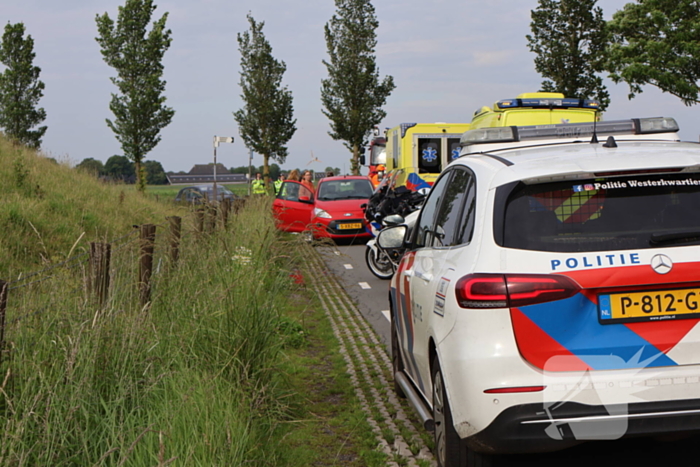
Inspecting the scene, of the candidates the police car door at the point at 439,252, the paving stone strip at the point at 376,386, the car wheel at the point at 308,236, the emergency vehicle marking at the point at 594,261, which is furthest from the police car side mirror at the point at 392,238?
the emergency vehicle marking at the point at 594,261

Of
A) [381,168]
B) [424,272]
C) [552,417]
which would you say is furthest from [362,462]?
[381,168]

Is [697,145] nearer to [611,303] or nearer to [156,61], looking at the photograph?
[611,303]

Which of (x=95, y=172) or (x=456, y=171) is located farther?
(x=95, y=172)

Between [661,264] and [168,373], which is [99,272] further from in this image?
[661,264]

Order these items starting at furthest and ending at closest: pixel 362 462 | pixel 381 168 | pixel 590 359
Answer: pixel 381 168 < pixel 362 462 < pixel 590 359

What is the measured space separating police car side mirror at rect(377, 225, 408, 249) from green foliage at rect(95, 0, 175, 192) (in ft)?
104

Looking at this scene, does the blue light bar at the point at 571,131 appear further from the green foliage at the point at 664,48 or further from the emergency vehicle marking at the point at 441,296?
the green foliage at the point at 664,48

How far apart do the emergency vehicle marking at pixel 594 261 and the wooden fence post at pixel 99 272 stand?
2.83 metres

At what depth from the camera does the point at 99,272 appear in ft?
17.5

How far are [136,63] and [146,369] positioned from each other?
34.7 metres

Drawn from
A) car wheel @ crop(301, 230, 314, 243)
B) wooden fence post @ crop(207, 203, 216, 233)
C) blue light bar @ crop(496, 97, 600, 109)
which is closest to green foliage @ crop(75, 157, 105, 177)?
blue light bar @ crop(496, 97, 600, 109)

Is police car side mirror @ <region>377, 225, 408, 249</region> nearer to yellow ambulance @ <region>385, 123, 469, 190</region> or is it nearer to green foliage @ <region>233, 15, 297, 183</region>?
yellow ambulance @ <region>385, 123, 469, 190</region>

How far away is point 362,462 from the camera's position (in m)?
5.05

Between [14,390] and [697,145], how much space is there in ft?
12.7
